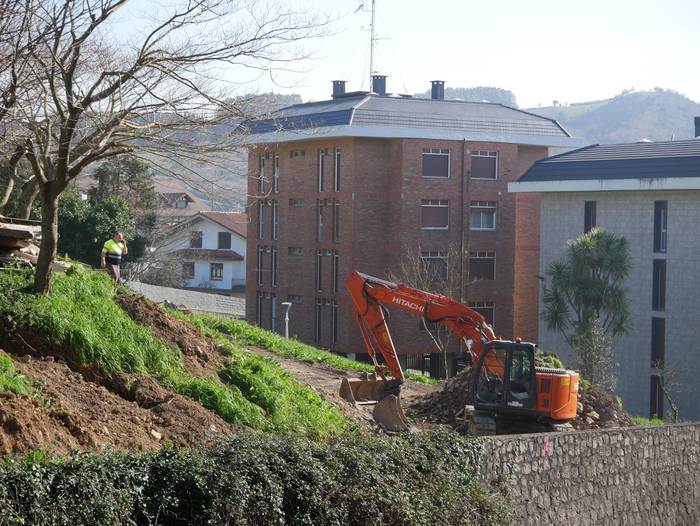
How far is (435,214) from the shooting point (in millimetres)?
49969

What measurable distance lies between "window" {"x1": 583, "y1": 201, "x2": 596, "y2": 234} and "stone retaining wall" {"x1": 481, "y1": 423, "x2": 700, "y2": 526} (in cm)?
2816

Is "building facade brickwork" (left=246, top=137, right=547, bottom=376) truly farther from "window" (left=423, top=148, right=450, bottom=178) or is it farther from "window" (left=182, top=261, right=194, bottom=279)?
"window" (left=182, top=261, right=194, bottom=279)

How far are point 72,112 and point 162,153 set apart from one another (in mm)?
1366

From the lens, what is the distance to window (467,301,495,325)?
51.4 m

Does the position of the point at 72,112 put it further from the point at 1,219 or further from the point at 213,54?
the point at 1,219

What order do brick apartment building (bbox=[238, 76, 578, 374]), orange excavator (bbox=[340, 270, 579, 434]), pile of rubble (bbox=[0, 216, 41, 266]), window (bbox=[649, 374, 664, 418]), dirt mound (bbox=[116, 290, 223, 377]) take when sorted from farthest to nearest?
brick apartment building (bbox=[238, 76, 578, 374]) < window (bbox=[649, 374, 664, 418]) < orange excavator (bbox=[340, 270, 579, 434]) < pile of rubble (bbox=[0, 216, 41, 266]) < dirt mound (bbox=[116, 290, 223, 377])

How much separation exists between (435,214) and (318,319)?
24.4 ft

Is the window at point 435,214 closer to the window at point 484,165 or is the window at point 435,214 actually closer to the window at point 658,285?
the window at point 484,165

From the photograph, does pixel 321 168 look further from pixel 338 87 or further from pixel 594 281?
pixel 594 281

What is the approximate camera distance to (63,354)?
12.9m

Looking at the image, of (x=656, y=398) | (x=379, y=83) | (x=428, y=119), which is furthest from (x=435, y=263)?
(x=379, y=83)

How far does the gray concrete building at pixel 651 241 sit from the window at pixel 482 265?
5108mm

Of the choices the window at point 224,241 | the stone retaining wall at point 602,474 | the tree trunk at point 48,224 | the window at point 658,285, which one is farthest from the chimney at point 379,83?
the tree trunk at point 48,224

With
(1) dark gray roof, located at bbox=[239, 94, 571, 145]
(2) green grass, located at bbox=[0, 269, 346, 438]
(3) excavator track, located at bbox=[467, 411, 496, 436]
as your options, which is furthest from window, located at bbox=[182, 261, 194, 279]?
(2) green grass, located at bbox=[0, 269, 346, 438]
